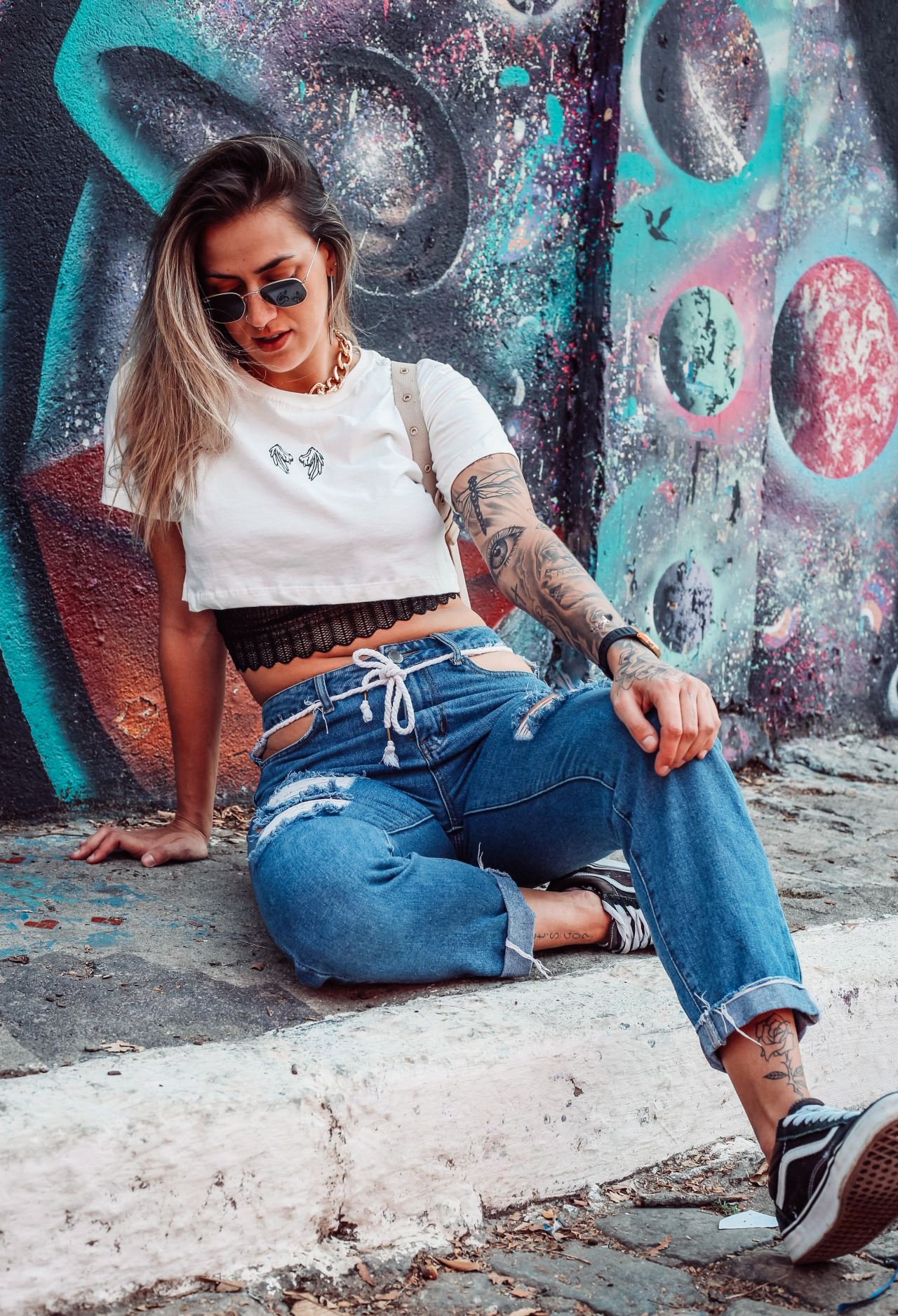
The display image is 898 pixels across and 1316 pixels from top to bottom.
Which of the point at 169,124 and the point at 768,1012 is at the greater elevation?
the point at 169,124

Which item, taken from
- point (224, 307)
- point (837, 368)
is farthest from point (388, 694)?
point (837, 368)

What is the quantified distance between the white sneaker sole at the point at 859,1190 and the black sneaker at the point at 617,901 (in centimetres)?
75

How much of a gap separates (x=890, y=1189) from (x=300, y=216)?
1988mm

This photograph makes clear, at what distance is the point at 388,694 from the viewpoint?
92.0 inches

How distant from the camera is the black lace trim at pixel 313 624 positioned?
2.45 m

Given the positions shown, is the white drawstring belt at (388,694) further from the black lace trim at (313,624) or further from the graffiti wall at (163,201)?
the graffiti wall at (163,201)

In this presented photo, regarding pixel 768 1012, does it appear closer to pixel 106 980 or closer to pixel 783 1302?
pixel 783 1302

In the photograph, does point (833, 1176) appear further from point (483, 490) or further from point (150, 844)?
point (150, 844)

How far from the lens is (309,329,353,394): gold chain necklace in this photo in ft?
8.41

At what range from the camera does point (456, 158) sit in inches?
141

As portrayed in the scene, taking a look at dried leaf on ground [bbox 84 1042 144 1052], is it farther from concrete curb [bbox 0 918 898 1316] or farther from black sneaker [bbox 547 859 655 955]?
black sneaker [bbox 547 859 655 955]

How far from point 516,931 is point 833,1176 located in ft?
2.39

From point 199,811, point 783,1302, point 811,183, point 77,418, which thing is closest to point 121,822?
point 199,811

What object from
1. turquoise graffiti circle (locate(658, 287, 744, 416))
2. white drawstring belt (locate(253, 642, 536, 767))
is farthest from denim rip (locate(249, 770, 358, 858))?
turquoise graffiti circle (locate(658, 287, 744, 416))
